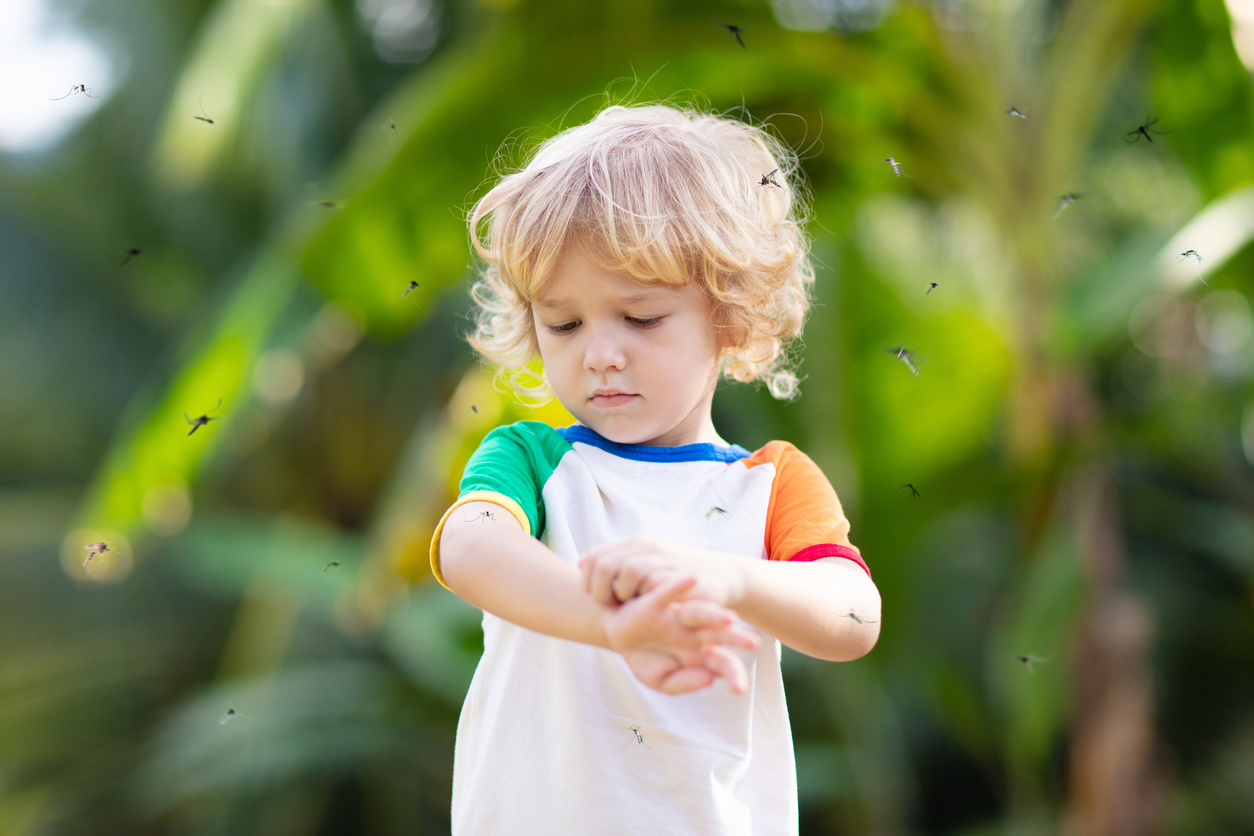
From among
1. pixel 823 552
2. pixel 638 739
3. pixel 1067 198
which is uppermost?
pixel 1067 198

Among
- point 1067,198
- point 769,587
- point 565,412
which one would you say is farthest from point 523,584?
point 1067,198

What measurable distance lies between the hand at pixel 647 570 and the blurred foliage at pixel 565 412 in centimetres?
45

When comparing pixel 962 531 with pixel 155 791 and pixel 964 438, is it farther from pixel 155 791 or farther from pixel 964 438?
pixel 155 791

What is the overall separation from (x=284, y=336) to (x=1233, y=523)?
2961 millimetres

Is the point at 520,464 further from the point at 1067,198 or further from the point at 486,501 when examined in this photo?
the point at 1067,198

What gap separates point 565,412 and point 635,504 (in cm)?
30

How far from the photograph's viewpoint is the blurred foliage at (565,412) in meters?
1.79

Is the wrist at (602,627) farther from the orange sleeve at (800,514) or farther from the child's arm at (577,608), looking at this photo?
the orange sleeve at (800,514)

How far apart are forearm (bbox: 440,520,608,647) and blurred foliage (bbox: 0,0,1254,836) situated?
45 centimetres

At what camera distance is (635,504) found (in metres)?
0.68

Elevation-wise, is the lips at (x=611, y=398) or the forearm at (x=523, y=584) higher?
the lips at (x=611, y=398)

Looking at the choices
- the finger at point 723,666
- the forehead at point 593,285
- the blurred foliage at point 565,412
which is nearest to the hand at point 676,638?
the finger at point 723,666

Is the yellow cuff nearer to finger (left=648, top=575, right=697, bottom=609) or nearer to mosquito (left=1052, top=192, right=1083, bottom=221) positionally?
finger (left=648, top=575, right=697, bottom=609)

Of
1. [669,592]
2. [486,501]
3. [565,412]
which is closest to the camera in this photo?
[669,592]
